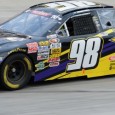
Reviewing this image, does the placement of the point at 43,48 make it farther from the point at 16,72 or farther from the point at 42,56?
the point at 16,72

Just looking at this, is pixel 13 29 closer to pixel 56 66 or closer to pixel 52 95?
pixel 56 66

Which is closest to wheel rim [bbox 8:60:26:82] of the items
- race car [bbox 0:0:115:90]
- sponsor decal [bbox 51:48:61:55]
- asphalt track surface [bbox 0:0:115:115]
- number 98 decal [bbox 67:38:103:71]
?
race car [bbox 0:0:115:90]

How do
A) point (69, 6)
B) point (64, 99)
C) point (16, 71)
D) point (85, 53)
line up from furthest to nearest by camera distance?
1. point (69, 6)
2. point (85, 53)
3. point (16, 71)
4. point (64, 99)

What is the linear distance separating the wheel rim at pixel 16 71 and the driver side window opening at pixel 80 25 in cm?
112

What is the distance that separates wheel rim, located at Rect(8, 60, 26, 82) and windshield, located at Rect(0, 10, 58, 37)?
73 cm

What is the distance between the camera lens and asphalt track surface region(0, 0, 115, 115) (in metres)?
7.76

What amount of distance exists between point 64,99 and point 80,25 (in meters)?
1.87

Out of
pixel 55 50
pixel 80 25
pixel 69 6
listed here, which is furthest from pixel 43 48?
pixel 69 6

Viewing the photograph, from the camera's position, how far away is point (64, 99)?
848cm

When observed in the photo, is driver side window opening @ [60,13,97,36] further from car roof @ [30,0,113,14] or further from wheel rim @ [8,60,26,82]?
wheel rim @ [8,60,26,82]

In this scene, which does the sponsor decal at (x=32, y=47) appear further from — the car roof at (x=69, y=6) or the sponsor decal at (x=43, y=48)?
the car roof at (x=69, y=6)

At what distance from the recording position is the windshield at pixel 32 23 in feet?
31.4

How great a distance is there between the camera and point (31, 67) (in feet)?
29.9

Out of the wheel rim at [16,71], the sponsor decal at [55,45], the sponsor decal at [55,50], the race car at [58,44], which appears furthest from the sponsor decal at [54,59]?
the wheel rim at [16,71]
